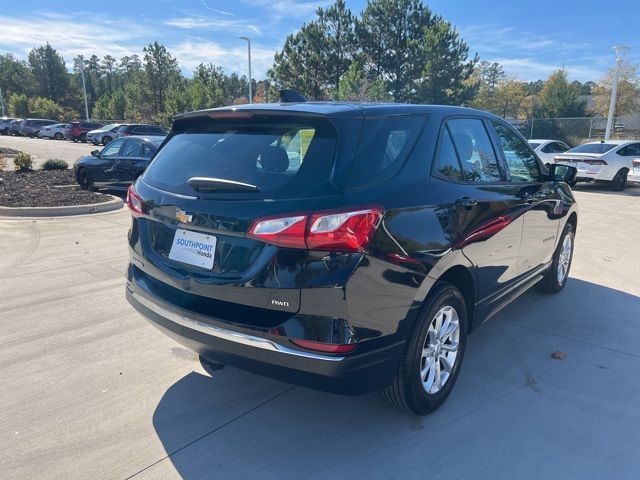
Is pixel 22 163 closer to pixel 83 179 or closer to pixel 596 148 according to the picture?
pixel 83 179

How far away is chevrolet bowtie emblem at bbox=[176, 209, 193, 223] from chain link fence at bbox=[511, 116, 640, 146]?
36.9 m

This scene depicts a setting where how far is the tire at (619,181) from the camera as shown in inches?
611

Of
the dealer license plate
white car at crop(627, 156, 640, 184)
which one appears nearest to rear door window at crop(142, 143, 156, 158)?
the dealer license plate

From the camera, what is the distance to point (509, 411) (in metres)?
3.14

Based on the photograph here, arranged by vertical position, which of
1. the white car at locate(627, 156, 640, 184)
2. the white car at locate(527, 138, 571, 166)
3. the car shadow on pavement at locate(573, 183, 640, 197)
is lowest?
the car shadow on pavement at locate(573, 183, 640, 197)

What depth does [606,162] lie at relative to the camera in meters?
15.2

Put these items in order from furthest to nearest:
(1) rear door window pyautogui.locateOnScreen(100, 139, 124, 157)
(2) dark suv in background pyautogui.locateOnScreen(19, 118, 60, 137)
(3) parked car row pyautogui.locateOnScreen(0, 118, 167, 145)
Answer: (2) dark suv in background pyautogui.locateOnScreen(19, 118, 60, 137) → (3) parked car row pyautogui.locateOnScreen(0, 118, 167, 145) → (1) rear door window pyautogui.locateOnScreen(100, 139, 124, 157)

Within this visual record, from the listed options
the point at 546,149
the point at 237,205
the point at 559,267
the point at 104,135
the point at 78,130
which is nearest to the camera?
the point at 237,205

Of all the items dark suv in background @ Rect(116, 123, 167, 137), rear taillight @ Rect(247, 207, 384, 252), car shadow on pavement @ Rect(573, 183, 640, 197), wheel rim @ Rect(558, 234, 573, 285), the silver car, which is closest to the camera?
rear taillight @ Rect(247, 207, 384, 252)

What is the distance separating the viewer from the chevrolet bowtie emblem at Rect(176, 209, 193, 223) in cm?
270

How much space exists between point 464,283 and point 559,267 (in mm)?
2549

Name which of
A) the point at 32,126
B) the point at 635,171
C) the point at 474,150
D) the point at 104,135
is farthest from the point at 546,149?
the point at 32,126

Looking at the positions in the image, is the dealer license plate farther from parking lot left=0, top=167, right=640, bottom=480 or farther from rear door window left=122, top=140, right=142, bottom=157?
rear door window left=122, top=140, right=142, bottom=157

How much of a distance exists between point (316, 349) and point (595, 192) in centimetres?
1598
